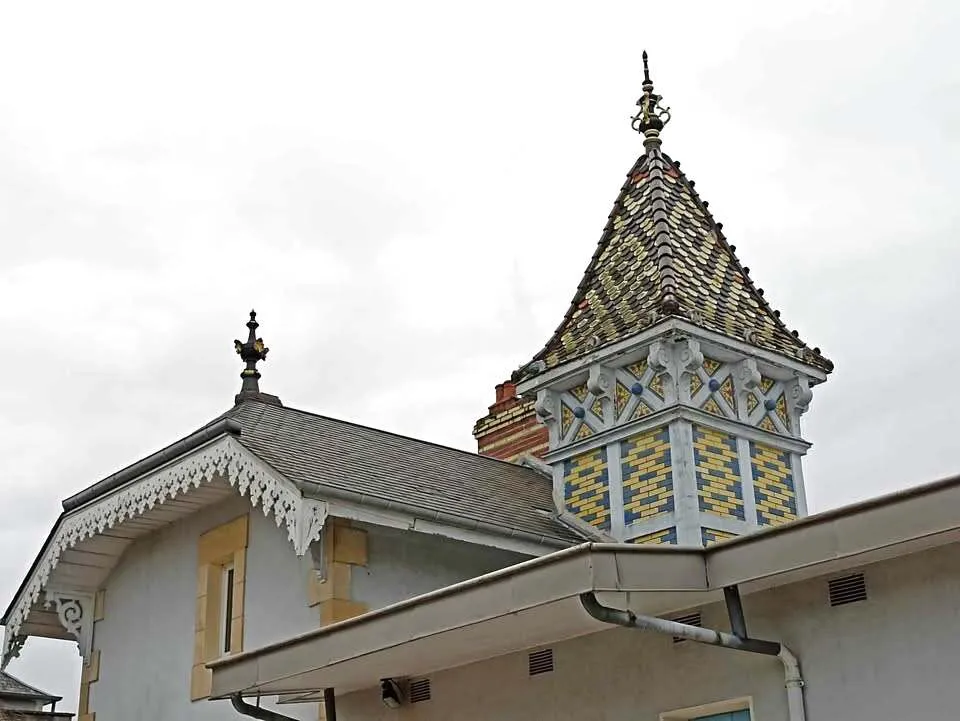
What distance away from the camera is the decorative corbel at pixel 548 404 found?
13820mm

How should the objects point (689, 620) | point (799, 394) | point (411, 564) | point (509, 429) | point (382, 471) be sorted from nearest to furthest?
point (689, 620), point (411, 564), point (382, 471), point (799, 394), point (509, 429)

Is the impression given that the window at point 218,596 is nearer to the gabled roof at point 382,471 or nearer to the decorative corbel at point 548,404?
the gabled roof at point 382,471

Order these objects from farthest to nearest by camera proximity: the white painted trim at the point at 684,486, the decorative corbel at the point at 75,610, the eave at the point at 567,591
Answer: the decorative corbel at the point at 75,610 < the white painted trim at the point at 684,486 < the eave at the point at 567,591

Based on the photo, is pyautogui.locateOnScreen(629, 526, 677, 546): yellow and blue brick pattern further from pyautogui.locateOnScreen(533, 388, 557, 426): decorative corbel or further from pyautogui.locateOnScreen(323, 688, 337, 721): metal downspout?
pyautogui.locateOnScreen(323, 688, 337, 721): metal downspout

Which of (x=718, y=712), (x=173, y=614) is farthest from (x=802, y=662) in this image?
(x=173, y=614)

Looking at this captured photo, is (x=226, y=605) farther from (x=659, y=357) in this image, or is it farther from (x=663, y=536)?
(x=659, y=357)

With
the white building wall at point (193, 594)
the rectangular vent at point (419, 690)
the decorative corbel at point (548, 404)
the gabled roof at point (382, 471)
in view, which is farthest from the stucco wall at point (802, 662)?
the decorative corbel at point (548, 404)

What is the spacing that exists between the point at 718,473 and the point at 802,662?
566 centimetres

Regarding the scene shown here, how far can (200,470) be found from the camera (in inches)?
458

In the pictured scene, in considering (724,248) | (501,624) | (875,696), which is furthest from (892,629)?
(724,248)

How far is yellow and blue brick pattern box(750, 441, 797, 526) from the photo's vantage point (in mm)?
13008

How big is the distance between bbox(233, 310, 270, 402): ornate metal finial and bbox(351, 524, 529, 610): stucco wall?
3.43 metres

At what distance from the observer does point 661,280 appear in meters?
13.6

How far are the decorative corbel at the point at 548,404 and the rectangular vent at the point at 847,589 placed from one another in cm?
688
